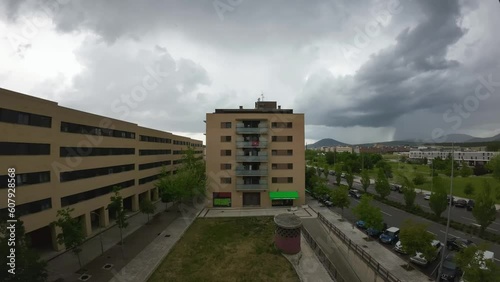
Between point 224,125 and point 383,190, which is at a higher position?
point 224,125

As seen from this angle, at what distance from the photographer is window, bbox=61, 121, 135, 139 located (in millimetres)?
26281

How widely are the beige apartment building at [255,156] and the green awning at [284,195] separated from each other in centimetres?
27

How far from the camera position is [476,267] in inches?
634

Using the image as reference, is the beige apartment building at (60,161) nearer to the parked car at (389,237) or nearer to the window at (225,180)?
the window at (225,180)

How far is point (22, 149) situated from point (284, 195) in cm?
3645

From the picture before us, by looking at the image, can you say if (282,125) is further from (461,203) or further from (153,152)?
(461,203)

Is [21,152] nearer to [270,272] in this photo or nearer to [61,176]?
[61,176]

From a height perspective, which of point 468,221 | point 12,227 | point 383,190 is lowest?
point 468,221

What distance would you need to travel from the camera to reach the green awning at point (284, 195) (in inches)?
1678

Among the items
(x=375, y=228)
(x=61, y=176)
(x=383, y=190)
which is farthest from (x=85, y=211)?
(x=383, y=190)

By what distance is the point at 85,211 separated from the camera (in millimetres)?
28328

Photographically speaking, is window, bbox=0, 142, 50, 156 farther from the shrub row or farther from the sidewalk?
the shrub row

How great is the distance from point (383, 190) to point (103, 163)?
166ft

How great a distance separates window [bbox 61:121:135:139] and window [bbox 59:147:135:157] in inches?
82.7
